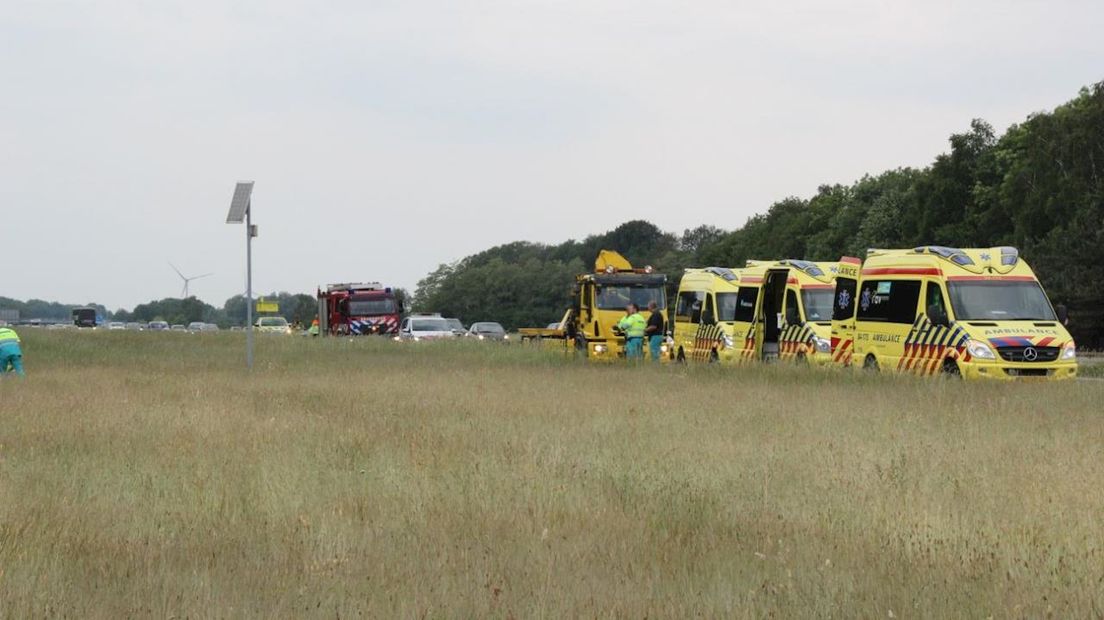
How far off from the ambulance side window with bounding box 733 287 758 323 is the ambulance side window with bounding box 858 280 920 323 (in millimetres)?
5331

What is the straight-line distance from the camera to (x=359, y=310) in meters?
57.2

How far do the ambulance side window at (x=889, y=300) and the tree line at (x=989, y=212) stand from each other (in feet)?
98.8

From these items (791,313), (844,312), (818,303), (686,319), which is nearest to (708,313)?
(686,319)

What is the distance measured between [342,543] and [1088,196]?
58.2m

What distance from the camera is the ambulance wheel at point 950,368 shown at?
2234 cm

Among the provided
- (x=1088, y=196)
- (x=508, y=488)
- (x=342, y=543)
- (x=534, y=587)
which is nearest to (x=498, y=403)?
(x=508, y=488)

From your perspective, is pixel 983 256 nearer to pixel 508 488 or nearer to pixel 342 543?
pixel 508 488

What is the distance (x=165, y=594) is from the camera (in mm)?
6715

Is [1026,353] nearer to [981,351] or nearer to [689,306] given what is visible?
[981,351]

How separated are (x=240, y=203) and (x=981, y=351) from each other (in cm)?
1448

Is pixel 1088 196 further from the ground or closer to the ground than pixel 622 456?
further from the ground

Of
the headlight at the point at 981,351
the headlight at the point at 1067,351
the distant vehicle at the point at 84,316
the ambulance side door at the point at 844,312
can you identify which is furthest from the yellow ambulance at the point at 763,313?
the distant vehicle at the point at 84,316

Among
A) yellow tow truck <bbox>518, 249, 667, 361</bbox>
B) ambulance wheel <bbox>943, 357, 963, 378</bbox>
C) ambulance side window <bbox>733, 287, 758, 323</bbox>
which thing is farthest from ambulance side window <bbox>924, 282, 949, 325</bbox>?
yellow tow truck <bbox>518, 249, 667, 361</bbox>

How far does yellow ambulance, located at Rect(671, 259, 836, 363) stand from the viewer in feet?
96.2
